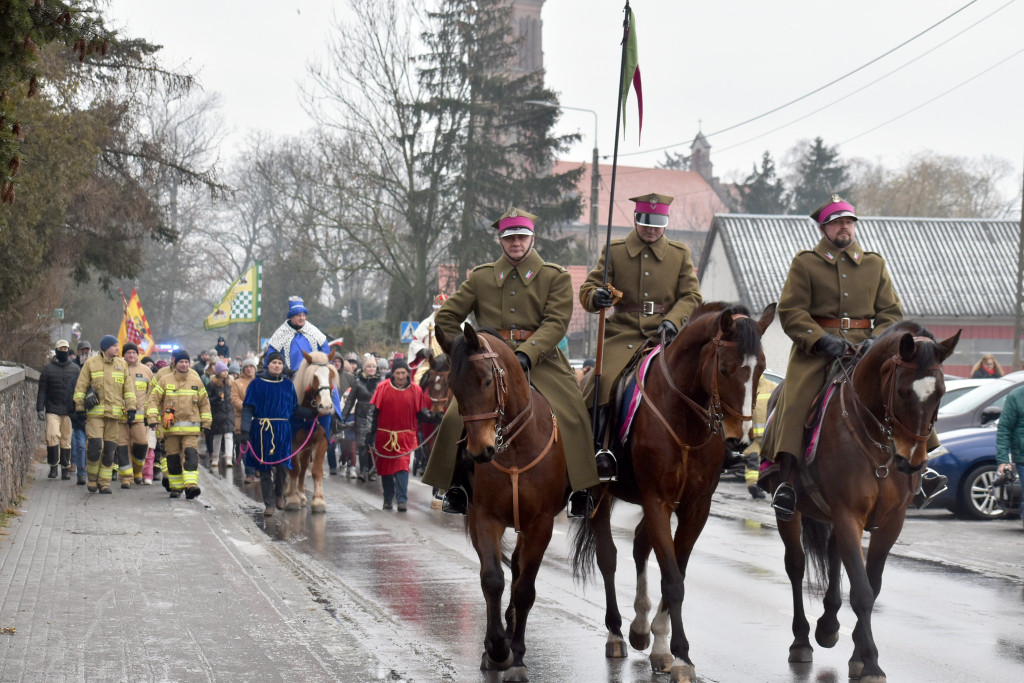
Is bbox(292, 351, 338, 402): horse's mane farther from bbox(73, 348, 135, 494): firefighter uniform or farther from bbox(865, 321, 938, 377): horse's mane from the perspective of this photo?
bbox(865, 321, 938, 377): horse's mane

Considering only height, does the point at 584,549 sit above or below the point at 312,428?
below

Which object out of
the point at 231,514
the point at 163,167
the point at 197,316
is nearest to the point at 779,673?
the point at 231,514

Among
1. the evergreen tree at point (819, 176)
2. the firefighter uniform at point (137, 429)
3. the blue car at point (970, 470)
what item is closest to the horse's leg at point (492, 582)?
the blue car at point (970, 470)

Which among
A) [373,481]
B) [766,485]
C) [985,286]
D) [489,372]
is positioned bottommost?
[373,481]

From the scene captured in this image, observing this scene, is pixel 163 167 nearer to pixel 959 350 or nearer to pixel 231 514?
pixel 231 514

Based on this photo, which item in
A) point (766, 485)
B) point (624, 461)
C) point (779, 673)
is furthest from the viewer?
point (766, 485)

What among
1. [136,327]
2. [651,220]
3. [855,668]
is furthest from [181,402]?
[136,327]

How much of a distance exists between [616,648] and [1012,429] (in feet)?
23.1

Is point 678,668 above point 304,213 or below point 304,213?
below

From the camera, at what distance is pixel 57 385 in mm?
20844

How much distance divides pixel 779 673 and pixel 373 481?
607 inches

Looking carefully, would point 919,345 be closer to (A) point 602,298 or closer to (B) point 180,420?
(A) point 602,298

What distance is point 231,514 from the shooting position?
16.2 m

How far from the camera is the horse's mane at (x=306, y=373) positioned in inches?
658
